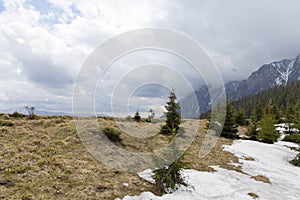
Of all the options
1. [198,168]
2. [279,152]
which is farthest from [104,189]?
[279,152]

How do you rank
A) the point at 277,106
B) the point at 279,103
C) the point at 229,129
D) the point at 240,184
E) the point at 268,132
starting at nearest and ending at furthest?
the point at 240,184 < the point at 229,129 < the point at 268,132 < the point at 277,106 < the point at 279,103

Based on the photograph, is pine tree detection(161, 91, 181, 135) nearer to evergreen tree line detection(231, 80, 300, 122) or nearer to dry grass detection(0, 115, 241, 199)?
dry grass detection(0, 115, 241, 199)

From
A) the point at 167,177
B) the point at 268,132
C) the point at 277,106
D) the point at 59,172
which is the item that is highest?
the point at 277,106

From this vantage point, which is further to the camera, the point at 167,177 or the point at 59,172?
the point at 59,172

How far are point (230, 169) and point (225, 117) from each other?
52.7 ft

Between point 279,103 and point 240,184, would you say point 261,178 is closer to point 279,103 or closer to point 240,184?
point 240,184

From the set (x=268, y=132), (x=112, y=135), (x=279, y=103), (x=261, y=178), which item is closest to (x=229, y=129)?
(x=268, y=132)

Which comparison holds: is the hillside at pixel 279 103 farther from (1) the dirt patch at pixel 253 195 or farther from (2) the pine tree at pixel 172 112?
(1) the dirt patch at pixel 253 195

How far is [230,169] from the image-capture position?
13266 millimetres

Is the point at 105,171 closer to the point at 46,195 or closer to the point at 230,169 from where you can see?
the point at 46,195

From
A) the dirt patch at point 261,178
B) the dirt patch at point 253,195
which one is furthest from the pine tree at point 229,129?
the dirt patch at point 253,195

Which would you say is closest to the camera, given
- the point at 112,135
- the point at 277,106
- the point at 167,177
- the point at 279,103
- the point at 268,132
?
the point at 167,177

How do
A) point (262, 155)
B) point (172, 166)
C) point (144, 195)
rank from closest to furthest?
point (144, 195) → point (172, 166) → point (262, 155)

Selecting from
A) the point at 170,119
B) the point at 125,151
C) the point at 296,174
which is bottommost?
the point at 296,174
